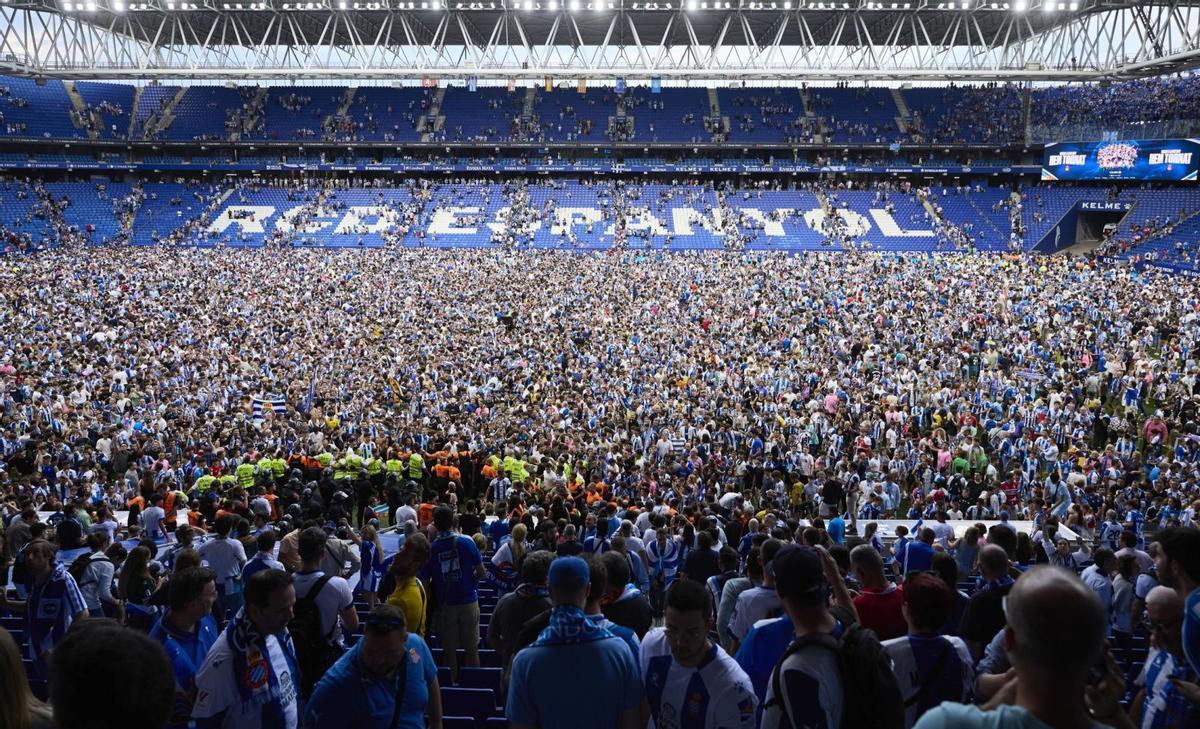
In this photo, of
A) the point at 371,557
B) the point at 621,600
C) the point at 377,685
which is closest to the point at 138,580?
the point at 371,557

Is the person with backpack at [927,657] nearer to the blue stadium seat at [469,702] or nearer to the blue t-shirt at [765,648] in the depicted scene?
the blue t-shirt at [765,648]

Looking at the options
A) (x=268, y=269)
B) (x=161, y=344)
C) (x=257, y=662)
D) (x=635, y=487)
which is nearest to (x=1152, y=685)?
(x=257, y=662)

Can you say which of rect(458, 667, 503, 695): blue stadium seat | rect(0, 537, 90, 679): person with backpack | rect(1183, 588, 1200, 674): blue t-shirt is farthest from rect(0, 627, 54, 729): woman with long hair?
rect(1183, 588, 1200, 674): blue t-shirt

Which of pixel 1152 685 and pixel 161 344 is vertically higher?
pixel 161 344

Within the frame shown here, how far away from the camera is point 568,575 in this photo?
319 centimetres

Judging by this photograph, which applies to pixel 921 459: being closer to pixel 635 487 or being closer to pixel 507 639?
pixel 635 487

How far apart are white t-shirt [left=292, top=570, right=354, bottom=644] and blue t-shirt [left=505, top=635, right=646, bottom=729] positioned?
5.36ft

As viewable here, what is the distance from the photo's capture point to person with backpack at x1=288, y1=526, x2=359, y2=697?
419 cm

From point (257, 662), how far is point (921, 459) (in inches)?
529

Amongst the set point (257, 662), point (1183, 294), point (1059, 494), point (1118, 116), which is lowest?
point (1059, 494)

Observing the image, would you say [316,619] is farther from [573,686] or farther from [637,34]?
[637,34]

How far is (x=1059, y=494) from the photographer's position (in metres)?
12.6

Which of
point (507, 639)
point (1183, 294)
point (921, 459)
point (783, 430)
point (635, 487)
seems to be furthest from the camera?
point (1183, 294)

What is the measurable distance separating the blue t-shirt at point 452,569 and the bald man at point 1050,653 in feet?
14.5
